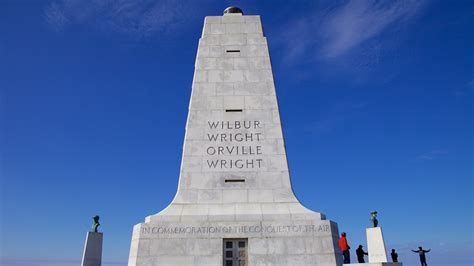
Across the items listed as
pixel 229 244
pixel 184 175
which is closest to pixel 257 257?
pixel 229 244

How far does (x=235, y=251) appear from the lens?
12.3 m

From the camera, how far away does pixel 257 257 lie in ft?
39.5

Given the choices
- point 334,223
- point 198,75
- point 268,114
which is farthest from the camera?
point 198,75

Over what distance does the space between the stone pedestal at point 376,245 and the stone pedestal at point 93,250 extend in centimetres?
1118

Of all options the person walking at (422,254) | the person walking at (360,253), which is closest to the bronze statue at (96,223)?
the person walking at (360,253)

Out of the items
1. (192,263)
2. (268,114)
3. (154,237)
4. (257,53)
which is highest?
(257,53)

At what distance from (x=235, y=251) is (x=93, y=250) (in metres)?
5.98

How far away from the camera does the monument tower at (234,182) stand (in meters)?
12.2

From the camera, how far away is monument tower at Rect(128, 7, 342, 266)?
40.0 feet

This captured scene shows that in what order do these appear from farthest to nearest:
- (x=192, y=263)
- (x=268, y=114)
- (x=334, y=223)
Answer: (x=268, y=114) < (x=334, y=223) < (x=192, y=263)

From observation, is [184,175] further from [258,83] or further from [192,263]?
[258,83]

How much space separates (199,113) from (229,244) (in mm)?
5399

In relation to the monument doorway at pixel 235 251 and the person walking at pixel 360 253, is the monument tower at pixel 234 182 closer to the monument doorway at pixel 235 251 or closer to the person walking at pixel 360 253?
the monument doorway at pixel 235 251

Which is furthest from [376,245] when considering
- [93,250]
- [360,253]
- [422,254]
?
[93,250]
